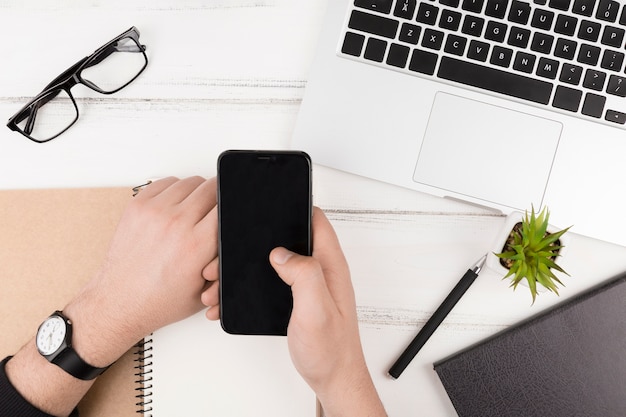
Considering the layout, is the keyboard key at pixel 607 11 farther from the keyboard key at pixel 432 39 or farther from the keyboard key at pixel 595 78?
the keyboard key at pixel 432 39

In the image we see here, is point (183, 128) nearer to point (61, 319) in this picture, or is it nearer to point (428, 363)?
point (61, 319)

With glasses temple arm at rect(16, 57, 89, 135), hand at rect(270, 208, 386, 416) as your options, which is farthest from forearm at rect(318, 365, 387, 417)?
glasses temple arm at rect(16, 57, 89, 135)

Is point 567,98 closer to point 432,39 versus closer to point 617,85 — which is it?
point 617,85

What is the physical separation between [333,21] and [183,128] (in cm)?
25

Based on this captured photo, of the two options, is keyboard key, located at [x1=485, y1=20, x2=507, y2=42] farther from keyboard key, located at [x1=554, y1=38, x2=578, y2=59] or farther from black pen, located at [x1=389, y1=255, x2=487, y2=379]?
black pen, located at [x1=389, y1=255, x2=487, y2=379]

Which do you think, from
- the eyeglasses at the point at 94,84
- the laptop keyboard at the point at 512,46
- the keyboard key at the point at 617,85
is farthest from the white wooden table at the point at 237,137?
the keyboard key at the point at 617,85

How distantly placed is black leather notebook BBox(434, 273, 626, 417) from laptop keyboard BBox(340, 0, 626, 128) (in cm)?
26

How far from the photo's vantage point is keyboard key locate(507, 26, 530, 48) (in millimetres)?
737

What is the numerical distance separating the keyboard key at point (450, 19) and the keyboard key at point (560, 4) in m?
0.12

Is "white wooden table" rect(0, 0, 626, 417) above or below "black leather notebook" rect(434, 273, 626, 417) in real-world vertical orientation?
above

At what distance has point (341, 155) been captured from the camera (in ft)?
2.48

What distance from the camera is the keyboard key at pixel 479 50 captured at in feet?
2.43

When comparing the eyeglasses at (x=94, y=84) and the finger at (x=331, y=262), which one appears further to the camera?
the eyeglasses at (x=94, y=84)

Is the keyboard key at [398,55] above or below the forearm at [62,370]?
above
